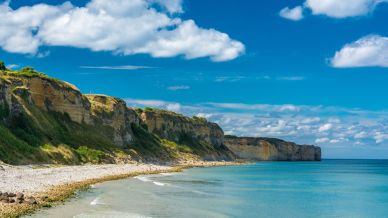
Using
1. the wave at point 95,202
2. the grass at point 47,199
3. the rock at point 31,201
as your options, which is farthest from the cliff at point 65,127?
the rock at point 31,201

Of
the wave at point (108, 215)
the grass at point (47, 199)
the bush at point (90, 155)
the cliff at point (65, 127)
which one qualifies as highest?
the cliff at point (65, 127)

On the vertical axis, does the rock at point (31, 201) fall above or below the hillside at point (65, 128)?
below

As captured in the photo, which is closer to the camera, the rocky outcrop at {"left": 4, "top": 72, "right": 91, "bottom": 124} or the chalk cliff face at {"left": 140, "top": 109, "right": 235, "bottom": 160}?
the rocky outcrop at {"left": 4, "top": 72, "right": 91, "bottom": 124}

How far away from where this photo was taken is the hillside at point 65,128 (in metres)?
72.8

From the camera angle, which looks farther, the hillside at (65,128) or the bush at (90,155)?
the bush at (90,155)

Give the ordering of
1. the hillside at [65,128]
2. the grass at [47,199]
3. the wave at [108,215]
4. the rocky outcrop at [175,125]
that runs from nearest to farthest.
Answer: the grass at [47,199] → the wave at [108,215] → the hillside at [65,128] → the rocky outcrop at [175,125]

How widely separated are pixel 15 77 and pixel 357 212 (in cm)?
7178

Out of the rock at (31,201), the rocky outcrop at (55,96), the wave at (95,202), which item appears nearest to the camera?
the rock at (31,201)

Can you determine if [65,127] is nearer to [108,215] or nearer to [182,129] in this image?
[108,215]

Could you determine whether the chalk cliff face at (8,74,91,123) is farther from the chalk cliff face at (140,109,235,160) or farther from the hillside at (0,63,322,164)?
the chalk cliff face at (140,109,235,160)

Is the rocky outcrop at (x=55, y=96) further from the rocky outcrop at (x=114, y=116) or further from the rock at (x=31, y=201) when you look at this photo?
the rock at (x=31, y=201)

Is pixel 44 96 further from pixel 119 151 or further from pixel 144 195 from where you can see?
pixel 144 195

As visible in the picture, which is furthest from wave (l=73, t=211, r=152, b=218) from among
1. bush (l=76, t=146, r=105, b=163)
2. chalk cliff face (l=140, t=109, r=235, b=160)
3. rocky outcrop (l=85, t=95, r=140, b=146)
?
chalk cliff face (l=140, t=109, r=235, b=160)

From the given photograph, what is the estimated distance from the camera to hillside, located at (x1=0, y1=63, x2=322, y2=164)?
72750mm
